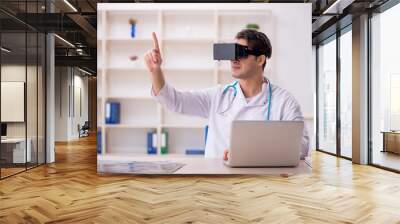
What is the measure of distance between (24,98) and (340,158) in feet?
20.6

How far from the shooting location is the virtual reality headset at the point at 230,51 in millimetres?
3898

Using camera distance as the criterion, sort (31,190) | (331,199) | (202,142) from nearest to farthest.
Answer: (202,142) < (331,199) < (31,190)

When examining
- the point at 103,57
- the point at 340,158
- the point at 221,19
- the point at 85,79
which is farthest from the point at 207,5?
the point at 85,79

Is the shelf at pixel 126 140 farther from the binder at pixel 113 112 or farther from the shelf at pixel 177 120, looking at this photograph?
the shelf at pixel 177 120

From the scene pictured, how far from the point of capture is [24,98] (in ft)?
22.6

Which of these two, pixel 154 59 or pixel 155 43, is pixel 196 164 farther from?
pixel 155 43

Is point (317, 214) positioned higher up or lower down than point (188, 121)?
lower down

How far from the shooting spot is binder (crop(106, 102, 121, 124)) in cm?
437

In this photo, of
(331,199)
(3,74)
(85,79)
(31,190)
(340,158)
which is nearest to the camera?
(331,199)

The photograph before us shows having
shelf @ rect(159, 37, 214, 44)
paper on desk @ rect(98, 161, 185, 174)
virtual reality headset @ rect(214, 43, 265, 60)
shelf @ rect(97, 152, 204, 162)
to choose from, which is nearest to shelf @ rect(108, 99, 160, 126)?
shelf @ rect(97, 152, 204, 162)

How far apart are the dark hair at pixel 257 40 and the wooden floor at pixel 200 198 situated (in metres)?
1.61

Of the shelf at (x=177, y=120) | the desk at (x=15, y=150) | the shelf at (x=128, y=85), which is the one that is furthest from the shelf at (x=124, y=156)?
the desk at (x=15, y=150)

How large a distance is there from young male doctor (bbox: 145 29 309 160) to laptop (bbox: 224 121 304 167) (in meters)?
0.16

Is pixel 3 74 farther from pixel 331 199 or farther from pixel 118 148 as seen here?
pixel 331 199
